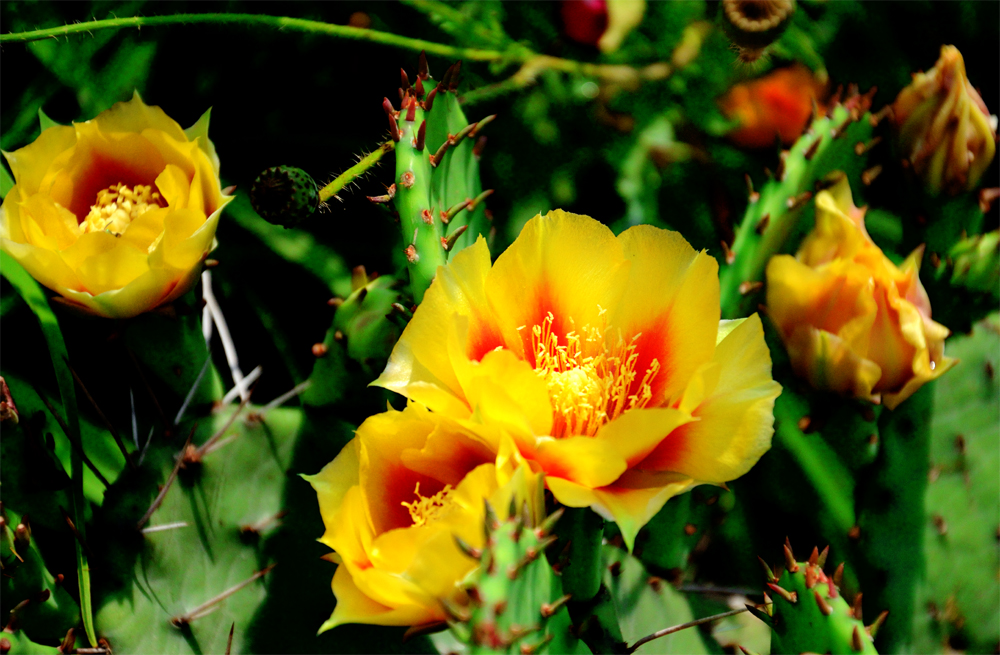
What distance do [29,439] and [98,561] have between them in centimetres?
11

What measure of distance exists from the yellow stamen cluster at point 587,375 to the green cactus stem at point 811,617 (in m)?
0.19

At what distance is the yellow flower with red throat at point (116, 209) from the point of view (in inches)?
23.3

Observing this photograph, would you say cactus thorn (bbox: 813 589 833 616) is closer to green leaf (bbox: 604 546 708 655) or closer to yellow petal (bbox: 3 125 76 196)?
green leaf (bbox: 604 546 708 655)

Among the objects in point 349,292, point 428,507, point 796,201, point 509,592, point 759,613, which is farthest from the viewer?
point 349,292

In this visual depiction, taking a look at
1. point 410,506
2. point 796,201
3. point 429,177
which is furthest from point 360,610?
point 796,201

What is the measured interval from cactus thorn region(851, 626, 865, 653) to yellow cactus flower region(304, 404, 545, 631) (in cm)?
25

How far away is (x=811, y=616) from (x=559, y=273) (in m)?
0.30

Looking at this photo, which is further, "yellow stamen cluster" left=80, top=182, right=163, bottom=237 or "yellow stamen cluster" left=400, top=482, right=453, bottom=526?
"yellow stamen cluster" left=80, top=182, right=163, bottom=237

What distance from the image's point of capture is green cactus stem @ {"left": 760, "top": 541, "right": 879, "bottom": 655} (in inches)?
21.3

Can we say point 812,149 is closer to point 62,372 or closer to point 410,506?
point 410,506

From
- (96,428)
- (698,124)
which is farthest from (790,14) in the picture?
(96,428)

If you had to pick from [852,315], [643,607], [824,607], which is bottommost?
[643,607]

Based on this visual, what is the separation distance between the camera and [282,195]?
0.55m

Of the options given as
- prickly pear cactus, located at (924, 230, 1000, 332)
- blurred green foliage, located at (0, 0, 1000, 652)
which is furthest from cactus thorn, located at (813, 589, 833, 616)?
prickly pear cactus, located at (924, 230, 1000, 332)
